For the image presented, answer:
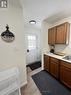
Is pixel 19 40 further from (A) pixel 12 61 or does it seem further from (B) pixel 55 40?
(B) pixel 55 40

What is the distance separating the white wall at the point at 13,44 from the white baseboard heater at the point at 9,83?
30 centimetres

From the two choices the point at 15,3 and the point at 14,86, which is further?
the point at 15,3

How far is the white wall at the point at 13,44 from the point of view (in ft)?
6.27

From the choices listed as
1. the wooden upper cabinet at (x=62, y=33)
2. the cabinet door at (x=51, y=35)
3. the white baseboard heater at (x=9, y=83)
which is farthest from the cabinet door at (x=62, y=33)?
the white baseboard heater at (x=9, y=83)

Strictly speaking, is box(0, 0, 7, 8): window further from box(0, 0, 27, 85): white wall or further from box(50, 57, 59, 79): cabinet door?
box(50, 57, 59, 79): cabinet door

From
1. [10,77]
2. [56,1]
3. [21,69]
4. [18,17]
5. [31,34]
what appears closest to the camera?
[10,77]

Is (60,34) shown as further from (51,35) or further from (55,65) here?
(55,65)

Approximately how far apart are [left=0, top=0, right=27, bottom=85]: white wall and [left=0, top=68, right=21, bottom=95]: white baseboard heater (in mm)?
300

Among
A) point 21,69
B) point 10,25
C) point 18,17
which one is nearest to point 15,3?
point 18,17

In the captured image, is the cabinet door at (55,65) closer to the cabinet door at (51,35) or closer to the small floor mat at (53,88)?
the small floor mat at (53,88)

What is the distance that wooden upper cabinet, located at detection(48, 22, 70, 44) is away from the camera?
8.87 feet

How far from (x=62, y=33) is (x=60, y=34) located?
0.10 meters

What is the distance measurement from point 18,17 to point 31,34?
268cm

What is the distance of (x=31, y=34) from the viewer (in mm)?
4832
